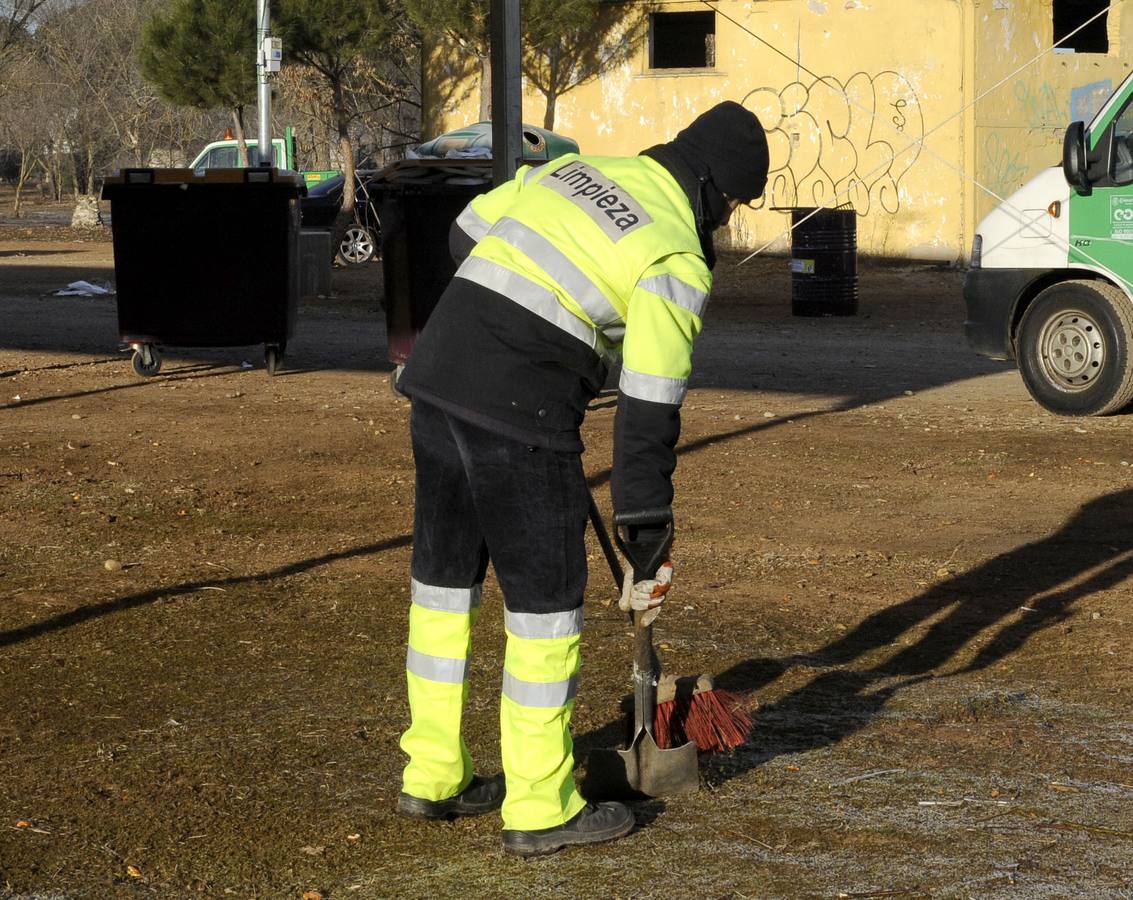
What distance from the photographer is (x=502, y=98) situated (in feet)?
29.5

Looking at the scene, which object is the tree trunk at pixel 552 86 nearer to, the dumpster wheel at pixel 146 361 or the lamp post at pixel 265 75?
the lamp post at pixel 265 75

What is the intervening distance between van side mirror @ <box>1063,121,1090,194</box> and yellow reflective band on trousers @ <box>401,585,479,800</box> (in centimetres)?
707

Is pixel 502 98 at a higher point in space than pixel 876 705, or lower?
higher

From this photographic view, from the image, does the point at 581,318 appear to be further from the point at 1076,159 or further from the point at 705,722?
the point at 1076,159

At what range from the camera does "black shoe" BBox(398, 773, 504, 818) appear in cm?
404

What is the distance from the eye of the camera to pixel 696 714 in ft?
14.1

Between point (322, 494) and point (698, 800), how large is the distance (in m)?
4.55

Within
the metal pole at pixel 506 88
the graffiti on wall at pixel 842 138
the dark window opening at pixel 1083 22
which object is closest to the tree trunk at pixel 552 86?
the graffiti on wall at pixel 842 138

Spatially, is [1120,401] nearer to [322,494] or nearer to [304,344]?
[322,494]

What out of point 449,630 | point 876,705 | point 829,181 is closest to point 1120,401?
point 876,705

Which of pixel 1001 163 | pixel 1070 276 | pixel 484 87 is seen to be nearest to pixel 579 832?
pixel 1070 276

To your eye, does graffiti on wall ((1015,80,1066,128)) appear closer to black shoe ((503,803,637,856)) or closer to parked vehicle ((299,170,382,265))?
parked vehicle ((299,170,382,265))

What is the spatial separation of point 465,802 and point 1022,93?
71.7 feet

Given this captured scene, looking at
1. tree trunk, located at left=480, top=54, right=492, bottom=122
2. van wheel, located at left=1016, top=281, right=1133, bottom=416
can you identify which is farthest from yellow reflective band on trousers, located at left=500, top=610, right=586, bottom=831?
tree trunk, located at left=480, top=54, right=492, bottom=122
